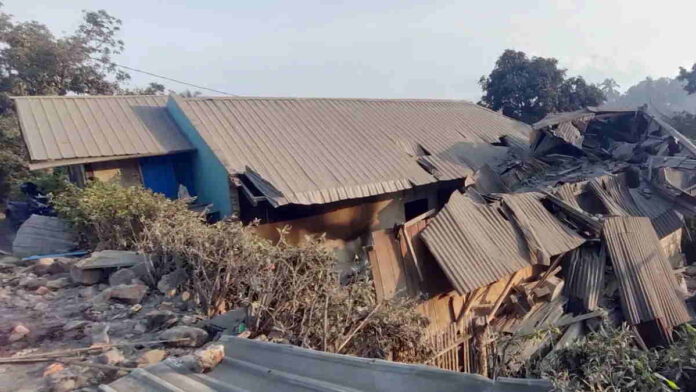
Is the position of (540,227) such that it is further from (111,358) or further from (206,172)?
(206,172)

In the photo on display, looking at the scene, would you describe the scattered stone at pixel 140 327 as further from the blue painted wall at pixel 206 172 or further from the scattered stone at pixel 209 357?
the blue painted wall at pixel 206 172

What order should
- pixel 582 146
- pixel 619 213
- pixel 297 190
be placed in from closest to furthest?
pixel 297 190 < pixel 619 213 < pixel 582 146

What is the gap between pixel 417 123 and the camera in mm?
12992

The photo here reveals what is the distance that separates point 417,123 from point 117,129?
Answer: 323 inches

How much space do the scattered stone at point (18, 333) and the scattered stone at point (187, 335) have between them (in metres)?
1.35

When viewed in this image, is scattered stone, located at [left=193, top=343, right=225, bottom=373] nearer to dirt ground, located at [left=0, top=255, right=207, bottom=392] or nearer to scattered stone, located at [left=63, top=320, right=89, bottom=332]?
dirt ground, located at [left=0, top=255, right=207, bottom=392]

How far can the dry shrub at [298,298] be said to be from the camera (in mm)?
3777

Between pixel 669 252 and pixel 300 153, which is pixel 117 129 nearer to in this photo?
pixel 300 153

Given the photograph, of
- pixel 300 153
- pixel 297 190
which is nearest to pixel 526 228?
pixel 297 190

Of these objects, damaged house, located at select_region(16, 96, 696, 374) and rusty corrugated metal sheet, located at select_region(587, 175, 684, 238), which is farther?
rusty corrugated metal sheet, located at select_region(587, 175, 684, 238)

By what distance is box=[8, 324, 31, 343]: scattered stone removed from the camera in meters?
3.86

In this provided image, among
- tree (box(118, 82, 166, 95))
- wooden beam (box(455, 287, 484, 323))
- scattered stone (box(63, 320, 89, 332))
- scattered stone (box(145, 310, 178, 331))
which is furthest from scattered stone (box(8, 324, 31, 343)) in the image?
tree (box(118, 82, 166, 95))

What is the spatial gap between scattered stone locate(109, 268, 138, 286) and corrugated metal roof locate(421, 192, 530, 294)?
3.86 meters

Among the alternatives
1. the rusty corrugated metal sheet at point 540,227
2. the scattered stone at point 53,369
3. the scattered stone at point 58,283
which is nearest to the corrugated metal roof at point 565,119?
the rusty corrugated metal sheet at point 540,227
